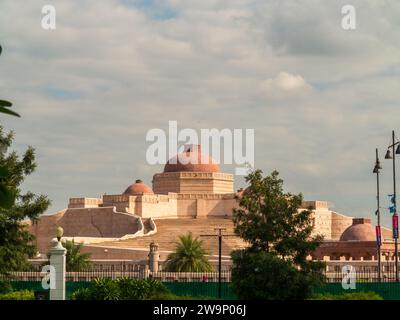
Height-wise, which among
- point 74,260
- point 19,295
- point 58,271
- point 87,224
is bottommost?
point 19,295

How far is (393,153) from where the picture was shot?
130 ft

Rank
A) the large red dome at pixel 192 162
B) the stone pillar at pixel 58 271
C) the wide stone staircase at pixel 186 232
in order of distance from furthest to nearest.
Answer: the large red dome at pixel 192 162
the wide stone staircase at pixel 186 232
the stone pillar at pixel 58 271

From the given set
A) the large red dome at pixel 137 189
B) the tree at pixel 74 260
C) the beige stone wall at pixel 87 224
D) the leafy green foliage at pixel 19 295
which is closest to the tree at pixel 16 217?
the leafy green foliage at pixel 19 295

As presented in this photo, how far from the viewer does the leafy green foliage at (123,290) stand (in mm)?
28469

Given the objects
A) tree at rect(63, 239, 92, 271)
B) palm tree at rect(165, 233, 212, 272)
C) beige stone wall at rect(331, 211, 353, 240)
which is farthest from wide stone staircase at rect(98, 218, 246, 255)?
tree at rect(63, 239, 92, 271)

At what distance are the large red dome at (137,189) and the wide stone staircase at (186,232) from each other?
21.8 ft

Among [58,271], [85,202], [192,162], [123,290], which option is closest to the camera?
[58,271]

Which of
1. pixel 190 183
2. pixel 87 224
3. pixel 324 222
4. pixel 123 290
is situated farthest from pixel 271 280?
pixel 190 183

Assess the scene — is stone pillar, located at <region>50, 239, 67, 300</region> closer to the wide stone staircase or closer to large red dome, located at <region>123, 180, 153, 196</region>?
the wide stone staircase

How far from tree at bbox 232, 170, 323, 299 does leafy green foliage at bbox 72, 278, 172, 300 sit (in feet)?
8.32

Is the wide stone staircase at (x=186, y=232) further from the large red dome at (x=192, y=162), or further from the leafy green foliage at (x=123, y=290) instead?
the leafy green foliage at (x=123, y=290)

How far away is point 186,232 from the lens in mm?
86938

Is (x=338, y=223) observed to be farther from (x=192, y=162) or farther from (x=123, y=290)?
(x=123, y=290)

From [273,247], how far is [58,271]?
21.2 ft
